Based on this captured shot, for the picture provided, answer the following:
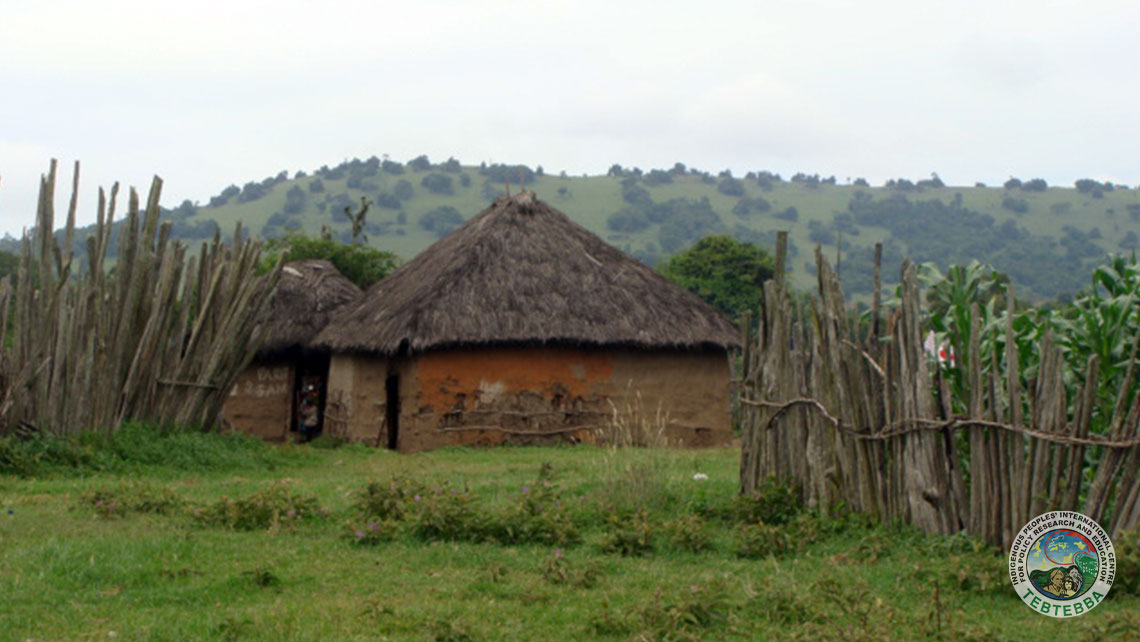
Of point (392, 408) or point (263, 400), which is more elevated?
point (392, 408)

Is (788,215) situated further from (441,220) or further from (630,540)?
(630,540)

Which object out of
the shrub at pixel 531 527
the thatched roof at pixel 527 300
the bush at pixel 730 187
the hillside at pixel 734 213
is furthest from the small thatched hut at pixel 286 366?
the bush at pixel 730 187

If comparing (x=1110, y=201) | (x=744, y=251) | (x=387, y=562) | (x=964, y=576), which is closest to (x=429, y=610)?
(x=387, y=562)

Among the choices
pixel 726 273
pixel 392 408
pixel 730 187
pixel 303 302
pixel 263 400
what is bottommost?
pixel 263 400

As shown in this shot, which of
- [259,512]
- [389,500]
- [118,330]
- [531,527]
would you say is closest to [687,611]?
[531,527]

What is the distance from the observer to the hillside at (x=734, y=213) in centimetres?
7069

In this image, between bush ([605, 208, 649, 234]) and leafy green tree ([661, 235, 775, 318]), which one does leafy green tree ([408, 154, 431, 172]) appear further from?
leafy green tree ([661, 235, 775, 318])

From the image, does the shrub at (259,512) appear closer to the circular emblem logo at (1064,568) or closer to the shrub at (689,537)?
the shrub at (689,537)

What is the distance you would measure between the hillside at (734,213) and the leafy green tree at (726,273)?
102 ft

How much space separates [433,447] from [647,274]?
13.4 ft

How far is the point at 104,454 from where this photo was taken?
10.5 metres

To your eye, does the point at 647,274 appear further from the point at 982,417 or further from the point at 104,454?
the point at 982,417

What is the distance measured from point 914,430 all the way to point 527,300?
30.2 feet

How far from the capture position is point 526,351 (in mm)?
14711
